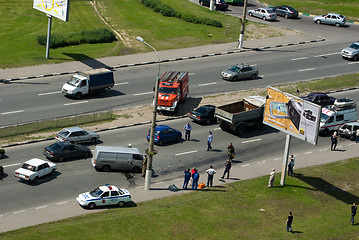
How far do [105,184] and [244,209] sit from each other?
10.6 meters

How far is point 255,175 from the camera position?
4562 centimetres

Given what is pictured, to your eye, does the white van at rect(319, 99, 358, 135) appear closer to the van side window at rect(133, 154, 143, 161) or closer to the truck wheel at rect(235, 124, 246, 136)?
the truck wheel at rect(235, 124, 246, 136)

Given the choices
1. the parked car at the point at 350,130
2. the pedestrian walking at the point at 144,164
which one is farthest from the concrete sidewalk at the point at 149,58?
the parked car at the point at 350,130

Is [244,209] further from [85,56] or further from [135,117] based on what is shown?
[85,56]

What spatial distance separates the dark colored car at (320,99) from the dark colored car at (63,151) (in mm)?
23646

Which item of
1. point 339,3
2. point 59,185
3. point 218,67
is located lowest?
point 59,185

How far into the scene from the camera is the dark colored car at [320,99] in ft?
188

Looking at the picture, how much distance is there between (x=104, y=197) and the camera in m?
39.3

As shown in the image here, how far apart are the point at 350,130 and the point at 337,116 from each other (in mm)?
1770

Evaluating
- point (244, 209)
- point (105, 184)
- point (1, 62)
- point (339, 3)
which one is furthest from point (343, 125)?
point (339, 3)

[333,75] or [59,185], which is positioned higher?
[333,75]

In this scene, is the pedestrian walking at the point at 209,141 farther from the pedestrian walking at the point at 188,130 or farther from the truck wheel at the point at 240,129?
the truck wheel at the point at 240,129

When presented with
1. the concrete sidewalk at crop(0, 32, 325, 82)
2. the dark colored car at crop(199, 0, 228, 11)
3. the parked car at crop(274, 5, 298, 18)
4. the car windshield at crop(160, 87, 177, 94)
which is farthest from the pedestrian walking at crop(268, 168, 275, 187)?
the dark colored car at crop(199, 0, 228, 11)

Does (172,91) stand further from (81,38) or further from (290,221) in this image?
(290,221)
